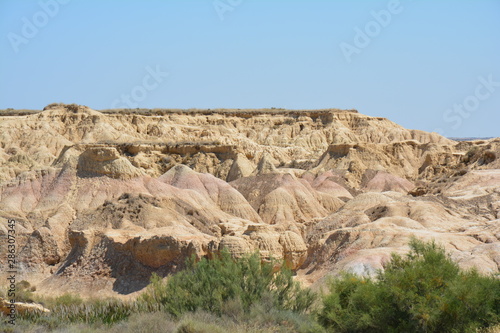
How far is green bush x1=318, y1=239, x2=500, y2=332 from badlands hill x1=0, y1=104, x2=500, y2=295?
7051mm

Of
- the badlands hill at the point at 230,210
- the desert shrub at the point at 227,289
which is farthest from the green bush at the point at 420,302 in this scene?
the badlands hill at the point at 230,210

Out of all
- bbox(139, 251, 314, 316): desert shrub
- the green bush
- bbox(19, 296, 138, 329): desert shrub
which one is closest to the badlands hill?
bbox(19, 296, 138, 329): desert shrub

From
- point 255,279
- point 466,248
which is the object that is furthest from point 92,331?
point 466,248

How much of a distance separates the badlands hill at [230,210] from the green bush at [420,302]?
7051 millimetres

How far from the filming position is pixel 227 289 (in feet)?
72.7

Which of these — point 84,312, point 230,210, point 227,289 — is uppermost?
point 227,289

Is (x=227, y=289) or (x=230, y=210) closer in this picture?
(x=227, y=289)

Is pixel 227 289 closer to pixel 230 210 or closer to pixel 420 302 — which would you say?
→ pixel 420 302

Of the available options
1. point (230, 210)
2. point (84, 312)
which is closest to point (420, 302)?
point (84, 312)

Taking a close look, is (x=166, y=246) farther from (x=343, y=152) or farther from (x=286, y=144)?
(x=286, y=144)

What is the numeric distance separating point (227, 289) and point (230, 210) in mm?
26593

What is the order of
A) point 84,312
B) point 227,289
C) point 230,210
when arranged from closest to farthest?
point 227,289 < point 84,312 < point 230,210

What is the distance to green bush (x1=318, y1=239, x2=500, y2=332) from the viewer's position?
57.7 ft

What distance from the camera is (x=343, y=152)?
259 feet
